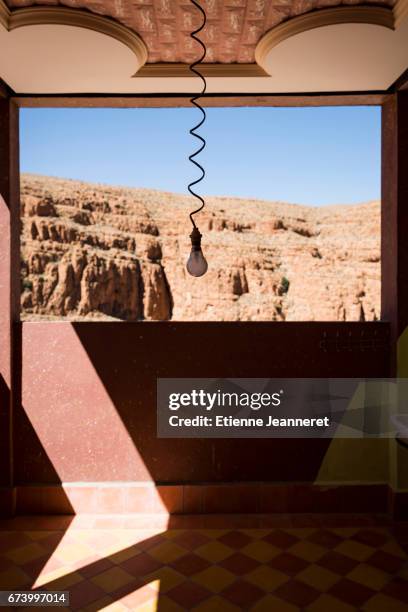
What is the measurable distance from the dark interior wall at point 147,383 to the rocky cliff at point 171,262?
94.9ft

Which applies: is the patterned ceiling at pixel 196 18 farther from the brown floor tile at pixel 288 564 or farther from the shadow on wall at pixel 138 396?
the brown floor tile at pixel 288 564

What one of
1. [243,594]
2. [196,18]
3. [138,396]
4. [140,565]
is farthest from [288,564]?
[196,18]

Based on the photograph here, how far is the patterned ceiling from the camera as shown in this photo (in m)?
2.08

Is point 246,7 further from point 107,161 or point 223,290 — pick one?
point 107,161

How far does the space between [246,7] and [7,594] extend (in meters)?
2.81

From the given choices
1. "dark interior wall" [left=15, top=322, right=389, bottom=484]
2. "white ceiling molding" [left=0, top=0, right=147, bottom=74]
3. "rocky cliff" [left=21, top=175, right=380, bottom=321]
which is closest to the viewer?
"white ceiling molding" [left=0, top=0, right=147, bottom=74]

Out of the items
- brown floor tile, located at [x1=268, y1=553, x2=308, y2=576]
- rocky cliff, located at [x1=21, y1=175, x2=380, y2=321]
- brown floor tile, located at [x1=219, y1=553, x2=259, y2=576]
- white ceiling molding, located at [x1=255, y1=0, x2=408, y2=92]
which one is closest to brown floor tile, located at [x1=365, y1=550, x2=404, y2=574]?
brown floor tile, located at [x1=268, y1=553, x2=308, y2=576]

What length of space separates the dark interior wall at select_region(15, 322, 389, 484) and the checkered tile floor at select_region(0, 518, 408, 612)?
368 millimetres

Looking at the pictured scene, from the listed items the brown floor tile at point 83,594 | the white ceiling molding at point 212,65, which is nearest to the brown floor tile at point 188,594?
the brown floor tile at point 83,594

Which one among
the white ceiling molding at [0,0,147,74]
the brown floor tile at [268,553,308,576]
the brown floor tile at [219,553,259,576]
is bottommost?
the brown floor tile at [219,553,259,576]

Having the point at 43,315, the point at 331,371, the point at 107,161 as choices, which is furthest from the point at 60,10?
the point at 107,161

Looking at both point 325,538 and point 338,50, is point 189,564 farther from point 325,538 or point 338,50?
point 338,50

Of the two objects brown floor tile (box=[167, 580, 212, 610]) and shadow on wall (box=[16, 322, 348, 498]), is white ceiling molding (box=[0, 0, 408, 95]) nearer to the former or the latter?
shadow on wall (box=[16, 322, 348, 498])

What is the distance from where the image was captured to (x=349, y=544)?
2.63m
